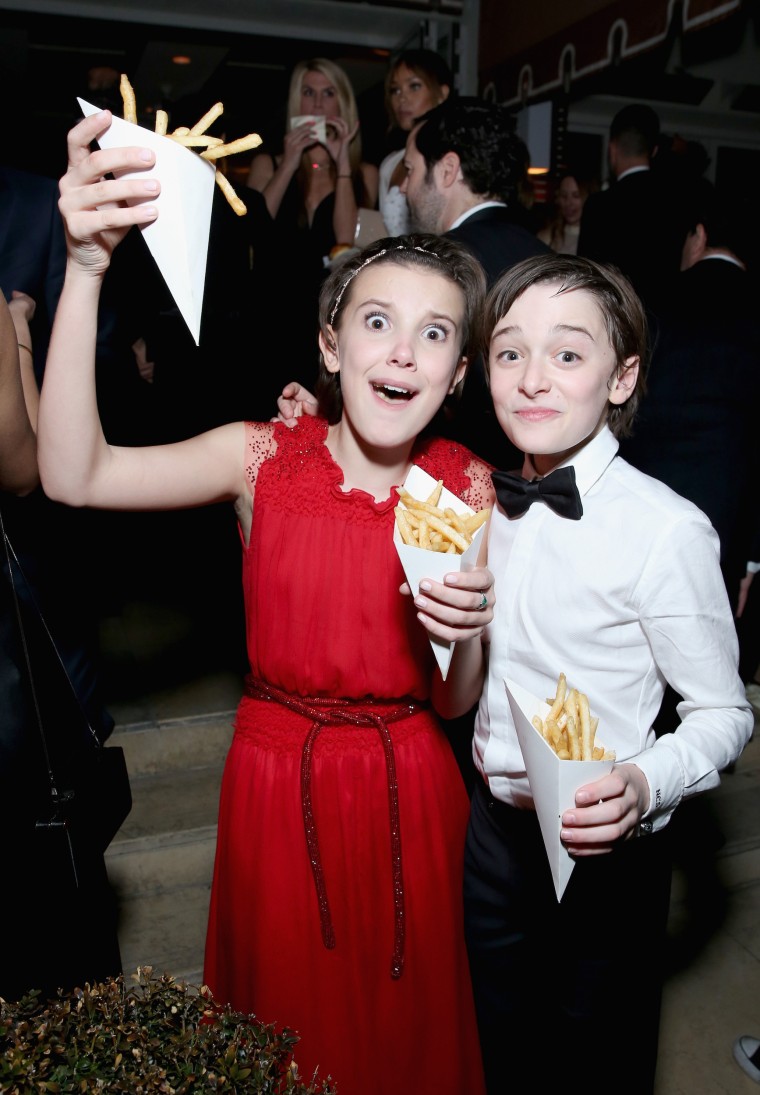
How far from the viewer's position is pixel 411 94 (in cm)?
439

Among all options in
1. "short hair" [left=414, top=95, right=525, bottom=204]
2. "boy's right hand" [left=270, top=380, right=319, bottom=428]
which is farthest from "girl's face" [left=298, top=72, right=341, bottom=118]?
"boy's right hand" [left=270, top=380, right=319, bottom=428]

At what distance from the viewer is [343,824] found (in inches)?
69.9

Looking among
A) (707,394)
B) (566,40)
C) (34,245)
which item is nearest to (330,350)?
(34,245)

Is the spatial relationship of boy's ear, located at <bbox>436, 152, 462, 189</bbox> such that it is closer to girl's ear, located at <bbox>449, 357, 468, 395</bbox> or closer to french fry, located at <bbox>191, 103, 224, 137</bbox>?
girl's ear, located at <bbox>449, 357, 468, 395</bbox>

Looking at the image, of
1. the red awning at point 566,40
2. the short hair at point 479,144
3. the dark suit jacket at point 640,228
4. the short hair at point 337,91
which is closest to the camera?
the short hair at point 479,144

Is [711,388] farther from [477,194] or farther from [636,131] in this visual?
[636,131]

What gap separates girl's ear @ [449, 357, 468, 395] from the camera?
1792 mm

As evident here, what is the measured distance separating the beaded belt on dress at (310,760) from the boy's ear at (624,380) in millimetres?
745

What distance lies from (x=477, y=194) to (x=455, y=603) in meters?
2.03

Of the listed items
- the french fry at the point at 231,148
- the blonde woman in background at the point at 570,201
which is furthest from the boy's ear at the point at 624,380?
the blonde woman in background at the point at 570,201

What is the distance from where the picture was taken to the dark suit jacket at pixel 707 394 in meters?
3.08

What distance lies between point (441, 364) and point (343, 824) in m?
0.93

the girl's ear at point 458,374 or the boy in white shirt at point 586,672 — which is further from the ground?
the girl's ear at point 458,374

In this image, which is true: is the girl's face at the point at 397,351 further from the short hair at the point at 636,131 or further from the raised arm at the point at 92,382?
the short hair at the point at 636,131
